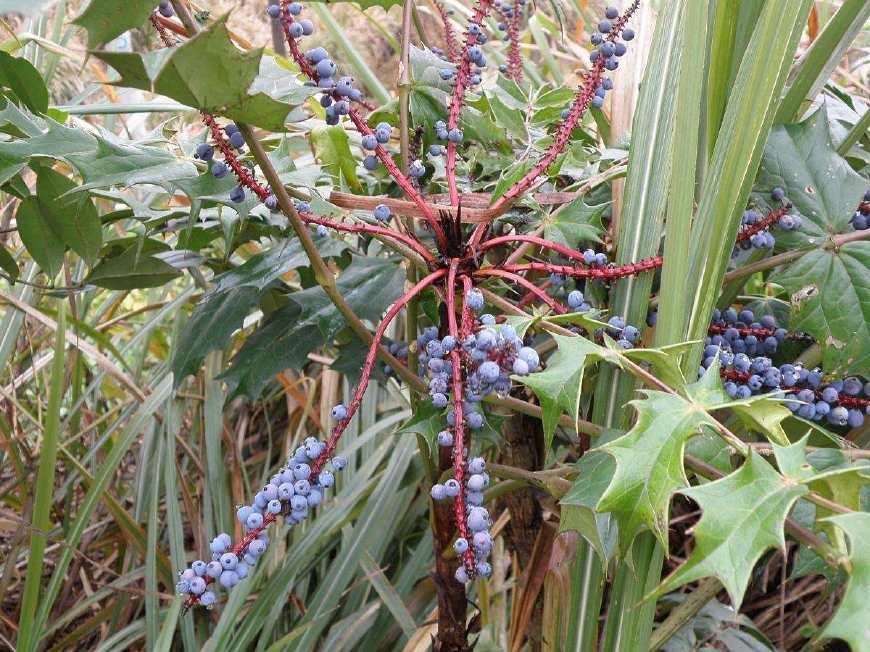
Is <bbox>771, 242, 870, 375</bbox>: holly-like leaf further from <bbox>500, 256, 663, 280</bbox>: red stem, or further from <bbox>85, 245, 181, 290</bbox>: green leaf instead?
<bbox>85, 245, 181, 290</bbox>: green leaf

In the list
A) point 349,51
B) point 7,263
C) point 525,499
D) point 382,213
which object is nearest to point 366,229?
point 382,213

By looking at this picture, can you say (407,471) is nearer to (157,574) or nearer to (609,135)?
(157,574)

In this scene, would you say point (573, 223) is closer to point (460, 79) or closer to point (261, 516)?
point (460, 79)

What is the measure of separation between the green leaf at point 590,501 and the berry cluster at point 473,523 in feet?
0.20

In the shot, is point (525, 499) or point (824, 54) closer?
point (824, 54)

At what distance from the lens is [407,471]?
115 cm

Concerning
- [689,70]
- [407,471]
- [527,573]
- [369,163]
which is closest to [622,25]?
[689,70]

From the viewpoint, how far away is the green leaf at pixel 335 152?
628 mm

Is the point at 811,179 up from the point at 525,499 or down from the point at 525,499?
up

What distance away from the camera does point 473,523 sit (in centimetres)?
40

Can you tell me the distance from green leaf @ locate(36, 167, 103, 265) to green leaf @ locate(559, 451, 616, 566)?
45 cm

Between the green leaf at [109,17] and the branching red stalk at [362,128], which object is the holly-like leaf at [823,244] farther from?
the green leaf at [109,17]

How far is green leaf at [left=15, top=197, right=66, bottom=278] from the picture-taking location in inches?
26.5

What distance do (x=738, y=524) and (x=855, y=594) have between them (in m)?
0.05
